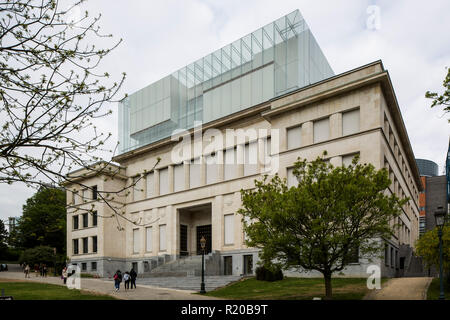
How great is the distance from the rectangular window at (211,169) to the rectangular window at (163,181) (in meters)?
7.17

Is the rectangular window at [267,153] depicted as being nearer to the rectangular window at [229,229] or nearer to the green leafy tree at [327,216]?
the rectangular window at [229,229]

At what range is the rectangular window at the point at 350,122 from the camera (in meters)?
32.5

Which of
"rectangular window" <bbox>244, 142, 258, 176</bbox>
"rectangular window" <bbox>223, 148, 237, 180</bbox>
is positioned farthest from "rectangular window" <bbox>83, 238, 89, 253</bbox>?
"rectangular window" <bbox>244, 142, 258, 176</bbox>

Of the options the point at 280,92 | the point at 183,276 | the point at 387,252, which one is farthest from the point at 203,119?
the point at 387,252

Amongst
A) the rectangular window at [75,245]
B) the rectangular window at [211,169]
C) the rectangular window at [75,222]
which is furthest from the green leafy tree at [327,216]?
the rectangular window at [75,222]

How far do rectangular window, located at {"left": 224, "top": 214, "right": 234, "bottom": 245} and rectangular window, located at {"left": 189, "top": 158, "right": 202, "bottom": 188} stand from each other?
6059 mm

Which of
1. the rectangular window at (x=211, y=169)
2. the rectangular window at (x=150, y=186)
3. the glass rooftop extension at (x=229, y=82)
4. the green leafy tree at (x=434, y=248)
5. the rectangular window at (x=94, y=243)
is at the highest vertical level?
the glass rooftop extension at (x=229, y=82)

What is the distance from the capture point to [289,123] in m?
35.9

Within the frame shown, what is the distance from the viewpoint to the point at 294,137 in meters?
35.8

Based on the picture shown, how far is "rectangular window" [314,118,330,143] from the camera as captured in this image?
33812 millimetres

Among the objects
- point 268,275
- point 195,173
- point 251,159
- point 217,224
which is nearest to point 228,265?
point 217,224

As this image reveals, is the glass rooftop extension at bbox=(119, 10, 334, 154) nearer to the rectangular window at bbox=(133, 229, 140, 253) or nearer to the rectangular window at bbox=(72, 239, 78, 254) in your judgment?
the rectangular window at bbox=(133, 229, 140, 253)

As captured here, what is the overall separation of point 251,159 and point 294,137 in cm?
601
